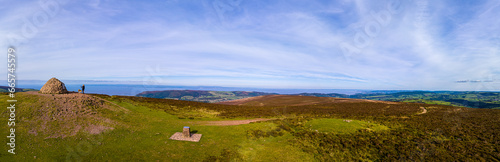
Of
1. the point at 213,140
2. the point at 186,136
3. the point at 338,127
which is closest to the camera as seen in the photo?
the point at 213,140

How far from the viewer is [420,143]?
18547 mm

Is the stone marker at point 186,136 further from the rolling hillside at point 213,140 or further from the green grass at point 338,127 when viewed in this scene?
the green grass at point 338,127

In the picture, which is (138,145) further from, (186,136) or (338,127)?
(338,127)

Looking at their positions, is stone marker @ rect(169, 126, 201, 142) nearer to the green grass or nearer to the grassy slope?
the grassy slope

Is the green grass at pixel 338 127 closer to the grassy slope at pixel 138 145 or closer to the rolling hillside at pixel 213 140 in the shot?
the rolling hillside at pixel 213 140

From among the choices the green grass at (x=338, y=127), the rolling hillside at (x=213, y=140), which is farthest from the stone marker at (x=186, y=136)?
the green grass at (x=338, y=127)

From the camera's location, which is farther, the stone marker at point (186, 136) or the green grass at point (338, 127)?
the green grass at point (338, 127)

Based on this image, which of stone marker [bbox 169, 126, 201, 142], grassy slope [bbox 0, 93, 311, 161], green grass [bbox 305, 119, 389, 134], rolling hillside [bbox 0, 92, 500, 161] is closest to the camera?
grassy slope [bbox 0, 93, 311, 161]

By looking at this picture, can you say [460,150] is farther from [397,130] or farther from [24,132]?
[24,132]

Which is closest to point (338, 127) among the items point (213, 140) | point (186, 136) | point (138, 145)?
point (213, 140)

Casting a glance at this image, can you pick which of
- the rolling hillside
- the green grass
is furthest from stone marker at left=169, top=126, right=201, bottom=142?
the green grass

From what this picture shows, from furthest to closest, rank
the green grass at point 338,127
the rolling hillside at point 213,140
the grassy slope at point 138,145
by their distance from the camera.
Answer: the green grass at point 338,127 → the rolling hillside at point 213,140 → the grassy slope at point 138,145

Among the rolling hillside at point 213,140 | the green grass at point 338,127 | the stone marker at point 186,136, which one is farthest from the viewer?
the green grass at point 338,127

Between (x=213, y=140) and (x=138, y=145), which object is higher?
(x=138, y=145)
